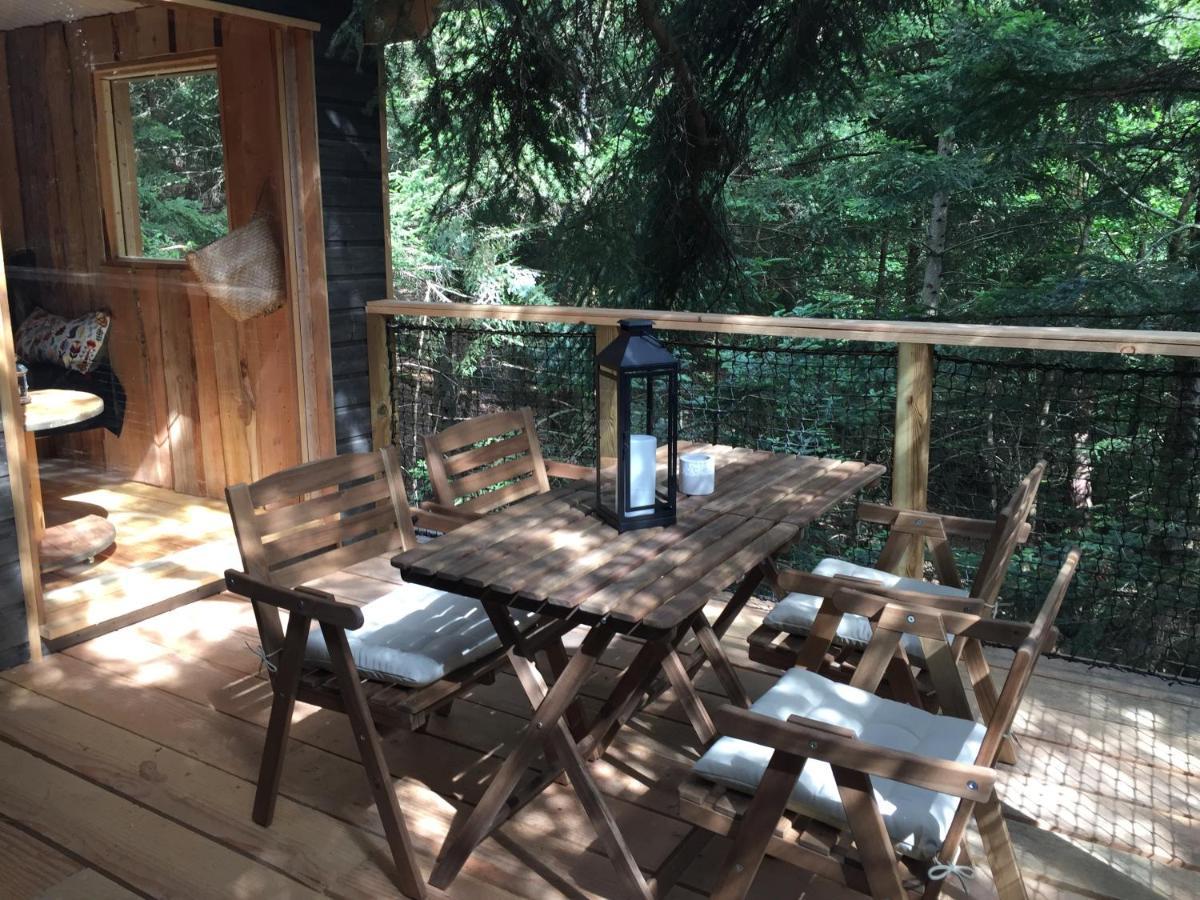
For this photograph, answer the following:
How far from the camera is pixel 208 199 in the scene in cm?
397

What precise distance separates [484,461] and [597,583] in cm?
112

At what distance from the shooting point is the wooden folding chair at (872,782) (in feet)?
5.37

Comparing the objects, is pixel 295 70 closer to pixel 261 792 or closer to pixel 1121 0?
pixel 261 792

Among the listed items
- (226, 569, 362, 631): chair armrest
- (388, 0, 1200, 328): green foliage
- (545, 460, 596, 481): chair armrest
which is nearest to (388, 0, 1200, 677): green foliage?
(388, 0, 1200, 328): green foliage

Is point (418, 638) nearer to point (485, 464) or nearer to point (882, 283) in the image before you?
point (485, 464)

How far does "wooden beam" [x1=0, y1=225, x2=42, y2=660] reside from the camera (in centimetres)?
321

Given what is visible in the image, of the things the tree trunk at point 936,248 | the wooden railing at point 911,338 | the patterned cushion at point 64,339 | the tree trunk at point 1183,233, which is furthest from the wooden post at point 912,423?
the tree trunk at point 936,248

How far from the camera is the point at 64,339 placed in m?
3.51

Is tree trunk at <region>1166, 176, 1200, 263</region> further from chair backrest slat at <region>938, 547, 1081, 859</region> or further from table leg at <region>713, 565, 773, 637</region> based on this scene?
chair backrest slat at <region>938, 547, 1081, 859</region>

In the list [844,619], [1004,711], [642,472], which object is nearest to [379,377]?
[642,472]

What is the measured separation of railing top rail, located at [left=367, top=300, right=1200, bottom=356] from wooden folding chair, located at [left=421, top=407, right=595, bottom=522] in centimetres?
65

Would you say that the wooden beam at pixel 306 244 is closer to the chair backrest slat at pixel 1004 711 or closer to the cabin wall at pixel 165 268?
the cabin wall at pixel 165 268

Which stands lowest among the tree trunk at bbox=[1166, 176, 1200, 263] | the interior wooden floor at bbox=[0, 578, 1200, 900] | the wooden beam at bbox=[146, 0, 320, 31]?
the interior wooden floor at bbox=[0, 578, 1200, 900]

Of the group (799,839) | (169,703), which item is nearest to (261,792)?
(169,703)
